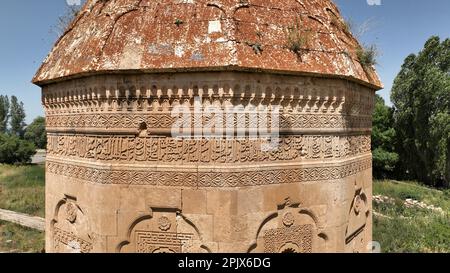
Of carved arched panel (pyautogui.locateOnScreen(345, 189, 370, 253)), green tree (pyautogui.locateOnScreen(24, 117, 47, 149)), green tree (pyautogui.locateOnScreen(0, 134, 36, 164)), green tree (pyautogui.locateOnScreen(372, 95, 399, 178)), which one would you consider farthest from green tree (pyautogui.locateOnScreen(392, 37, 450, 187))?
green tree (pyautogui.locateOnScreen(24, 117, 47, 149))

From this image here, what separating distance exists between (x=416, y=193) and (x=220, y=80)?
800 inches

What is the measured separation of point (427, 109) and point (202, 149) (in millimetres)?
22871

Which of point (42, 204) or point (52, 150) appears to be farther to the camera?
point (42, 204)

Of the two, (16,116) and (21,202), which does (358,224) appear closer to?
(21,202)

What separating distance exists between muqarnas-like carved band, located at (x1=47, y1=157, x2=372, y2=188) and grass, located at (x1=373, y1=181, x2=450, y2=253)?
8.36 meters

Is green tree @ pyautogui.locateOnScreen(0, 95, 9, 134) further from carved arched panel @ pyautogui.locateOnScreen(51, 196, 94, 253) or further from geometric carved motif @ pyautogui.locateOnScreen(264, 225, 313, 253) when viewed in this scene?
geometric carved motif @ pyautogui.locateOnScreen(264, 225, 313, 253)

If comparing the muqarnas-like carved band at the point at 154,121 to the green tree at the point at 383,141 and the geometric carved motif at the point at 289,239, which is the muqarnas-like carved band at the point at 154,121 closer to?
the geometric carved motif at the point at 289,239

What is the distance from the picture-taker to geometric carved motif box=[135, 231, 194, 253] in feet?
11.0

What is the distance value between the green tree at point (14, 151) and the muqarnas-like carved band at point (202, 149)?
34557 mm

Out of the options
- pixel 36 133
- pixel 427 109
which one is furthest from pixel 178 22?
pixel 36 133

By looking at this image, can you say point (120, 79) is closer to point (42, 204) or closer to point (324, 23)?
point (324, 23)

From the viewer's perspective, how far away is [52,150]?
4.18 metres

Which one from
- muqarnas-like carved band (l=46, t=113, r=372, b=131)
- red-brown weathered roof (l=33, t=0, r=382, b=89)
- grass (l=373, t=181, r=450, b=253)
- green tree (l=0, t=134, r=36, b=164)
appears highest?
red-brown weathered roof (l=33, t=0, r=382, b=89)

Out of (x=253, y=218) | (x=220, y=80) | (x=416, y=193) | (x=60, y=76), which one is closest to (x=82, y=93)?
(x=60, y=76)
